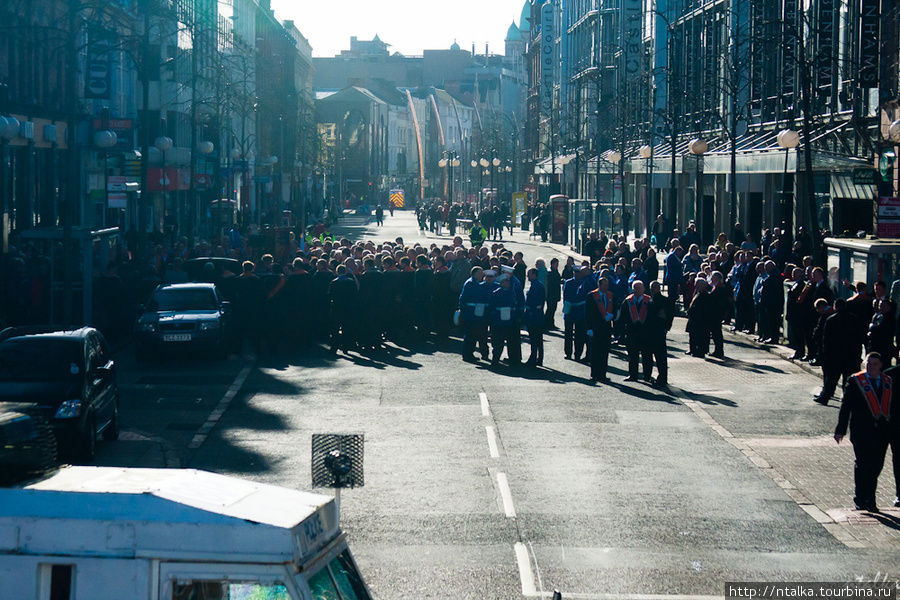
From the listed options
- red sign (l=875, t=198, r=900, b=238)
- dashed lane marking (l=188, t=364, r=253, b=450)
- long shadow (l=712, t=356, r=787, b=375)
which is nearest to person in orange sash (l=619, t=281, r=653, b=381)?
long shadow (l=712, t=356, r=787, b=375)

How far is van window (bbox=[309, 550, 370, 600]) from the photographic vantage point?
5.97m

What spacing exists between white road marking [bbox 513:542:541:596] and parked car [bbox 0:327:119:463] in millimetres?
5631

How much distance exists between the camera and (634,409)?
61.9 ft

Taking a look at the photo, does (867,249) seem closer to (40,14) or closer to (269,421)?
(269,421)

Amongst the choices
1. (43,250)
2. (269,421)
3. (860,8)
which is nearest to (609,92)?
(860,8)

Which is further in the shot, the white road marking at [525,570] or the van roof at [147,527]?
the white road marking at [525,570]

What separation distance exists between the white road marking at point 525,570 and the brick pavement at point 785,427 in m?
2.97

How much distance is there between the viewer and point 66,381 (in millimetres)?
14922

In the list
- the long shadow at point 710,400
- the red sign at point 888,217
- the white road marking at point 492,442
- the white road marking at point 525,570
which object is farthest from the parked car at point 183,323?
the white road marking at point 525,570

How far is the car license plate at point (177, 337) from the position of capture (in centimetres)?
2305

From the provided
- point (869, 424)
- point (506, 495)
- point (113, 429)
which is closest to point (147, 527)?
point (506, 495)

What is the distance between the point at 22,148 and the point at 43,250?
742cm

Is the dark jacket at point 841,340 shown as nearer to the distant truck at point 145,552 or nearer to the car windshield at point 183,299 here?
the car windshield at point 183,299

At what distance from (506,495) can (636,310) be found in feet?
28.5
